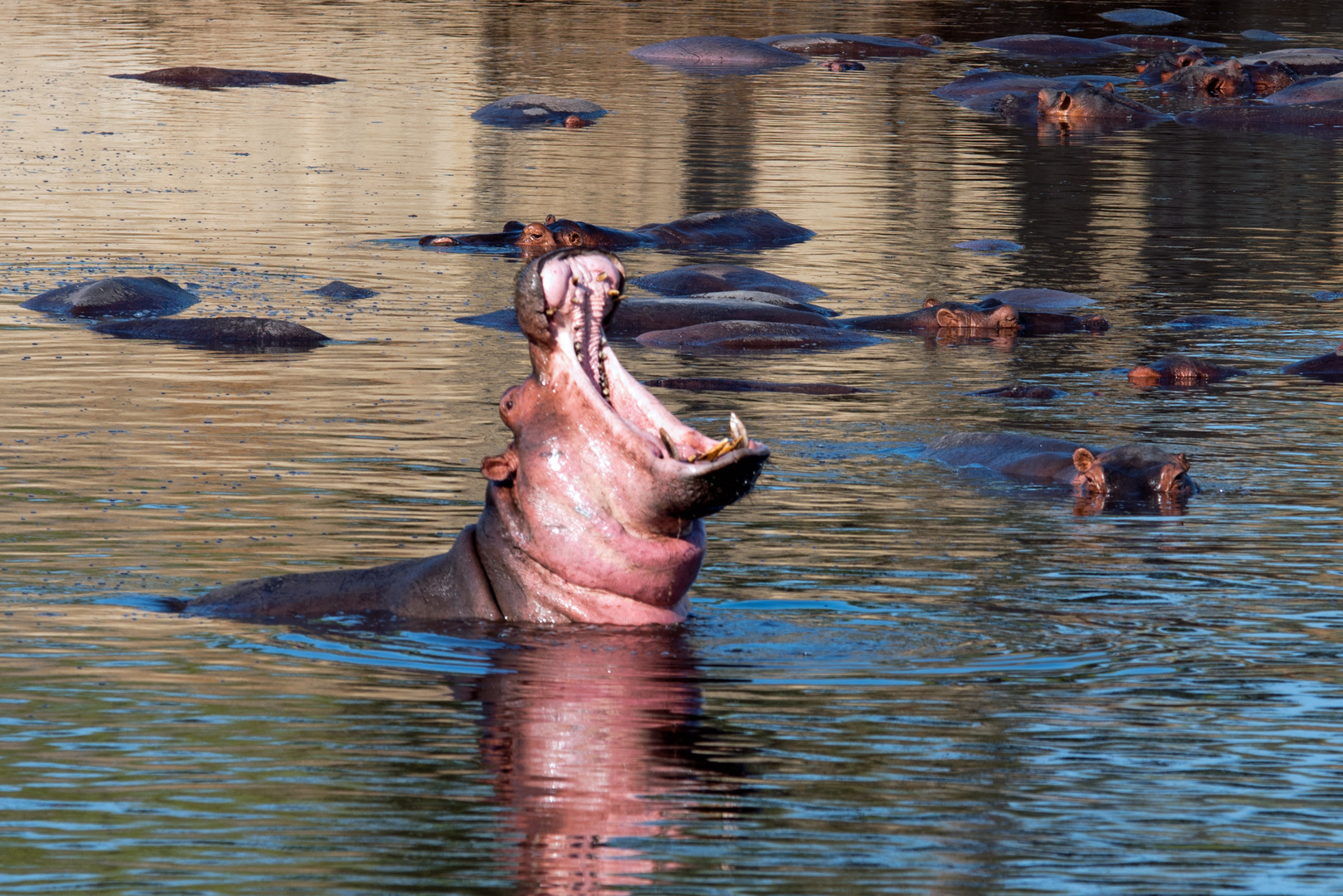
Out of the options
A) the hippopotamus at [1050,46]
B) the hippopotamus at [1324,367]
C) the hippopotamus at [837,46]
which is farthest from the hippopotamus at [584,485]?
the hippopotamus at [1050,46]

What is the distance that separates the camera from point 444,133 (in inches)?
922

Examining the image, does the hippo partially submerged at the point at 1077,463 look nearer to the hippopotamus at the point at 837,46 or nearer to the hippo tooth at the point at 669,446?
the hippo tooth at the point at 669,446

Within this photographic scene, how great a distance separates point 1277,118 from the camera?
26359 mm

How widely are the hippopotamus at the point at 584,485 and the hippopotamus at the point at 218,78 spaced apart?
2173cm

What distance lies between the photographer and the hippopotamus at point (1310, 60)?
2961 centimetres

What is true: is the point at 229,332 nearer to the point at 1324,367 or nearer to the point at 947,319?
the point at 947,319

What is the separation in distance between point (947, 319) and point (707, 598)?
263 inches

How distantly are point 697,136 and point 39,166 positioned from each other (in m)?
6.91

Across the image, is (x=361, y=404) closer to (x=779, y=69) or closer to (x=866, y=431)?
(x=866, y=431)

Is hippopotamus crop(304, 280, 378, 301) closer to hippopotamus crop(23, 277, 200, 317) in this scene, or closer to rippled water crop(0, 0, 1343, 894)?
rippled water crop(0, 0, 1343, 894)

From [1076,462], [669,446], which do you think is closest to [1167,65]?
[1076,462]

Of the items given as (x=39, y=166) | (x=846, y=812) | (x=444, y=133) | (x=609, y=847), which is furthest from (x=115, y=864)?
(x=444, y=133)

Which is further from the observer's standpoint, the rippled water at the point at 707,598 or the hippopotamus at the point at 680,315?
the hippopotamus at the point at 680,315

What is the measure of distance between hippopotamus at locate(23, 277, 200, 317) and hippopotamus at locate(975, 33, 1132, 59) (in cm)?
2150
